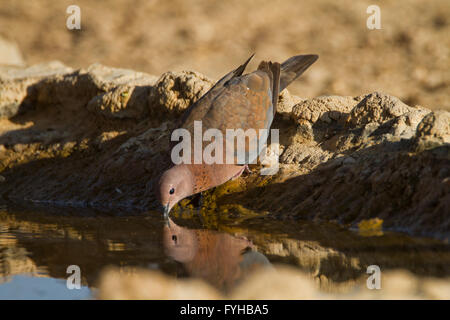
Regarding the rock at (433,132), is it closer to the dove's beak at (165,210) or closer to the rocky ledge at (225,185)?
the rocky ledge at (225,185)

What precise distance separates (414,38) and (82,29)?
8550 millimetres

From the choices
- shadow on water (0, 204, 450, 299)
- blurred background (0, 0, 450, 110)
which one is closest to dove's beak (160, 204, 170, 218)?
shadow on water (0, 204, 450, 299)

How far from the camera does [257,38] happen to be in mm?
15320

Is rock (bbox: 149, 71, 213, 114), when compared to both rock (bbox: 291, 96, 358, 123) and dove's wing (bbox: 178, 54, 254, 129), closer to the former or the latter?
dove's wing (bbox: 178, 54, 254, 129)

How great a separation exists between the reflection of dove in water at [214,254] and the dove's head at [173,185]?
576 millimetres

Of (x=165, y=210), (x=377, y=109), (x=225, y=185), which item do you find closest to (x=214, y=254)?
(x=165, y=210)

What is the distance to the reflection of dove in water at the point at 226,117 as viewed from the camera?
6344 mm

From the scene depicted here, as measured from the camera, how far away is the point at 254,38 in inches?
604

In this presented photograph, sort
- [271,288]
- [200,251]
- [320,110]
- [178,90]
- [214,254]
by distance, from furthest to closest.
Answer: [178,90] → [320,110] → [200,251] → [214,254] → [271,288]

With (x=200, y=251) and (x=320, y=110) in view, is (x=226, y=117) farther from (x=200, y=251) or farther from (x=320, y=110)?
(x=200, y=251)

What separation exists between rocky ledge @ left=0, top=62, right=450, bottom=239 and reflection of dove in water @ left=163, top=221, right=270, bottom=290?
3.40ft

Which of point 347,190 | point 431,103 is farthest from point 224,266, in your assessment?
point 431,103

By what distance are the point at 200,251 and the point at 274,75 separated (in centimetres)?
305

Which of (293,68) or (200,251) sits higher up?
(293,68)
